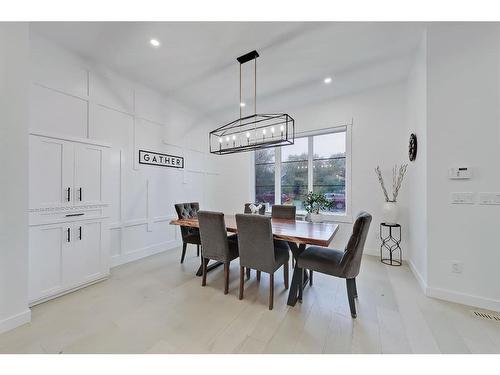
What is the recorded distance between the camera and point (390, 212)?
3148mm

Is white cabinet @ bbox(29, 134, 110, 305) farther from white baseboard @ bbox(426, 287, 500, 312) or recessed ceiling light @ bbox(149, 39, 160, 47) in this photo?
white baseboard @ bbox(426, 287, 500, 312)

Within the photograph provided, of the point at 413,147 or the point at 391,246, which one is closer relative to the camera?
the point at 413,147

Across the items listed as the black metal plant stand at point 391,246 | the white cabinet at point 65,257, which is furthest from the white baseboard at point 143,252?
the black metal plant stand at point 391,246

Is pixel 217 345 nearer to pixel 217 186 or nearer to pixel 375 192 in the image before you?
pixel 375 192

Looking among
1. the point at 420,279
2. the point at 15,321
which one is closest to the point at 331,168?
the point at 420,279

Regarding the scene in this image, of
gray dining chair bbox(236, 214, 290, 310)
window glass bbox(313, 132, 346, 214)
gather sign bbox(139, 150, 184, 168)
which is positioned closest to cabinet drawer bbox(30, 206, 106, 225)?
gather sign bbox(139, 150, 184, 168)

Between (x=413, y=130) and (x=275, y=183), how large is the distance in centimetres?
271

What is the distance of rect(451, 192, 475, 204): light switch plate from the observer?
6.95ft

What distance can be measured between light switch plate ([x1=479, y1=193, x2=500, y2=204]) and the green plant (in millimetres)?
2013

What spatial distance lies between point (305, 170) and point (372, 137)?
139 centimetres

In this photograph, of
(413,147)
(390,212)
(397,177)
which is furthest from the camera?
(397,177)

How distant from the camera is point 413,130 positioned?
296 cm

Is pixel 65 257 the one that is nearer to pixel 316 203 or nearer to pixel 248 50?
pixel 248 50
